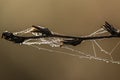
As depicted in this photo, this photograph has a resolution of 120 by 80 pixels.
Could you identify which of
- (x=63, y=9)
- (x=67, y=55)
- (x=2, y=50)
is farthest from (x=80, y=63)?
(x=2, y=50)

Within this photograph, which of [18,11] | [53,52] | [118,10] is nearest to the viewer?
[118,10]

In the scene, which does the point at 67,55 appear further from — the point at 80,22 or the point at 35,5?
the point at 35,5

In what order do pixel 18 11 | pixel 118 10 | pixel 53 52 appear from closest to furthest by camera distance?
pixel 118 10
pixel 53 52
pixel 18 11

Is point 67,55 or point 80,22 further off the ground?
point 80,22

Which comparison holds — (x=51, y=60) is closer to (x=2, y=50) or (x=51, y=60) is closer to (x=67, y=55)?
(x=67, y=55)

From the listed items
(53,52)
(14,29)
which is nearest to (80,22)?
(53,52)

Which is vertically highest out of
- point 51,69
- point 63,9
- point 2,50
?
point 63,9

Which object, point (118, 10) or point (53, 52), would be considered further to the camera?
point (53, 52)
